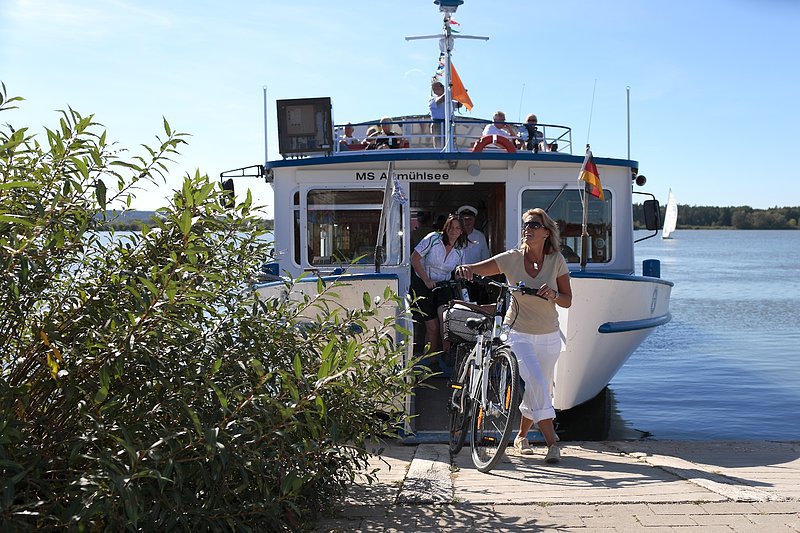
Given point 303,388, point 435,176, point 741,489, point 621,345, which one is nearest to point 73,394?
point 303,388

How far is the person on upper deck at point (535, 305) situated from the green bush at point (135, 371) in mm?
2298

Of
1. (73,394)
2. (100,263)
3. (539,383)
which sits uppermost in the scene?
(100,263)

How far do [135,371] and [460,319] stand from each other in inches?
118

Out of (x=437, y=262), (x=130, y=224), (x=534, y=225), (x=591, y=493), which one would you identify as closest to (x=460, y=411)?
(x=534, y=225)

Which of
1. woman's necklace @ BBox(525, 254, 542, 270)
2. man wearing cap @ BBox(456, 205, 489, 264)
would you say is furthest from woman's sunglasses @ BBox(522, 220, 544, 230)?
man wearing cap @ BBox(456, 205, 489, 264)

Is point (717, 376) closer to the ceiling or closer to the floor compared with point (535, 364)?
closer to the floor

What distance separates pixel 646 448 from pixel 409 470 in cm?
200

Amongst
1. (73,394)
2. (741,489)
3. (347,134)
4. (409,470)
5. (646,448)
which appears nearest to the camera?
(73,394)

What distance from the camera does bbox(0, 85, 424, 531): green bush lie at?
3.55 metres

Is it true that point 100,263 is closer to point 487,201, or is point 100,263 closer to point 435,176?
point 435,176

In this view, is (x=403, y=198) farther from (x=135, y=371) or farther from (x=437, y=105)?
(x=135, y=371)

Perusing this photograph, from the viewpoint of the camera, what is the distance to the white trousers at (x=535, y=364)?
636cm

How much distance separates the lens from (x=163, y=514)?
361cm

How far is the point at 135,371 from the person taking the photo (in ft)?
12.7
